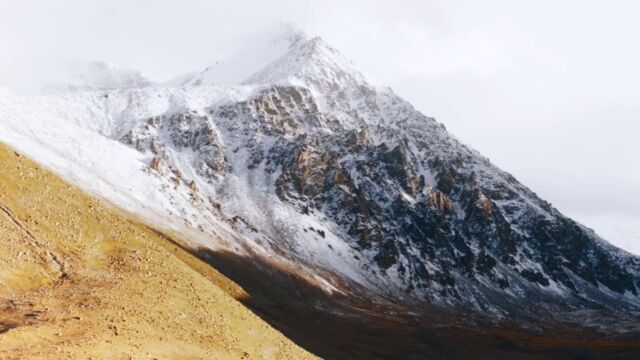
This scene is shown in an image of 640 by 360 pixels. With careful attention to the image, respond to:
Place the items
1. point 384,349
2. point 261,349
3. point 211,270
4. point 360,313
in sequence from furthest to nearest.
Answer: point 360,313, point 384,349, point 211,270, point 261,349

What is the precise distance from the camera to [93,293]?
41.8 m

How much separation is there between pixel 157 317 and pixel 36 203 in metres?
16.7

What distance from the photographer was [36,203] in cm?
5091

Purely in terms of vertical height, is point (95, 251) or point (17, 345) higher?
point (95, 251)

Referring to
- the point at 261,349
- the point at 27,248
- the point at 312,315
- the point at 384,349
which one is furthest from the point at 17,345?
the point at 312,315

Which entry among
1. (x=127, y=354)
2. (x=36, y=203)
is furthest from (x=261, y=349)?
(x=36, y=203)

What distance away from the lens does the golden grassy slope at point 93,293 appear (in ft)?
120

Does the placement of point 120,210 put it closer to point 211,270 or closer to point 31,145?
point 31,145

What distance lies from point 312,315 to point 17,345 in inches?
5297

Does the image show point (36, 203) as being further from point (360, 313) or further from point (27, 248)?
point (360, 313)

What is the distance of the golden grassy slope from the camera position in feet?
120

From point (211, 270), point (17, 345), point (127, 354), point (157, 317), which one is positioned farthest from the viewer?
point (211, 270)

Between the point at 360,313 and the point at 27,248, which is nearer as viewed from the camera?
the point at 27,248

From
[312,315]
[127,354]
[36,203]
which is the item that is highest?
[36,203]
